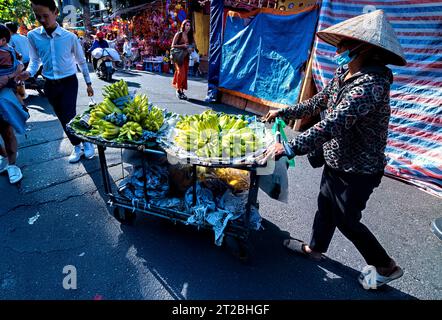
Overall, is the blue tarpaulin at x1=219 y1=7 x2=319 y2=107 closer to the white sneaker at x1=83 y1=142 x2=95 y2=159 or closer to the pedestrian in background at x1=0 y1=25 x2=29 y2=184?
the white sneaker at x1=83 y1=142 x2=95 y2=159

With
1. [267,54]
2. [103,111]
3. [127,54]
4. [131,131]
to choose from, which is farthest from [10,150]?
[127,54]

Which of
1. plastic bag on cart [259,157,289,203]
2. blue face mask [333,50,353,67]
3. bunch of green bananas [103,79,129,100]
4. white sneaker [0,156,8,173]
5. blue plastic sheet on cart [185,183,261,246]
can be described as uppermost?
blue face mask [333,50,353,67]

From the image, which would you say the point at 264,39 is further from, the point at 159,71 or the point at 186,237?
the point at 159,71

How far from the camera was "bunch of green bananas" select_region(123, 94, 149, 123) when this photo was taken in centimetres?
236

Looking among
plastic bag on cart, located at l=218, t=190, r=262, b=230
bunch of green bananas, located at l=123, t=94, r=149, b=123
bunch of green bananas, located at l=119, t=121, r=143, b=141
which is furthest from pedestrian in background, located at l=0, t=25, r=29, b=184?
plastic bag on cart, located at l=218, t=190, r=262, b=230

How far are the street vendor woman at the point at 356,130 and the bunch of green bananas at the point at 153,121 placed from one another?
112 cm

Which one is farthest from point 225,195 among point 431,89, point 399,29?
point 399,29

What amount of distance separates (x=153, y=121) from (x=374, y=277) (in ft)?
7.58

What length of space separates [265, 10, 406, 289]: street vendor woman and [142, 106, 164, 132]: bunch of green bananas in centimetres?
112

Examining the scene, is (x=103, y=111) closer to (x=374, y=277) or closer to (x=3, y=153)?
(x=3, y=153)

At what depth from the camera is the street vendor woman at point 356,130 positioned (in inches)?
61.2

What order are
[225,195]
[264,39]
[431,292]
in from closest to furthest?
[431,292] < [225,195] < [264,39]

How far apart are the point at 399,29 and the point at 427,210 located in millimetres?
2505
